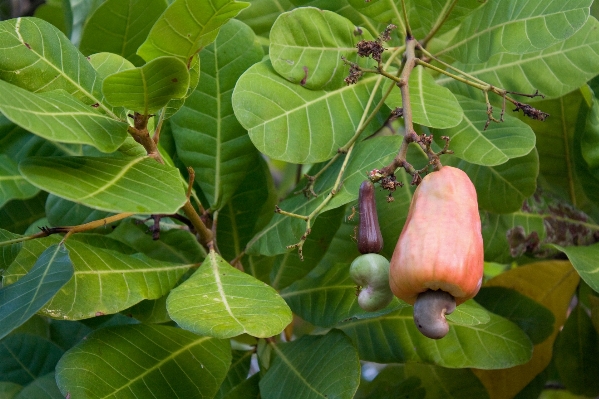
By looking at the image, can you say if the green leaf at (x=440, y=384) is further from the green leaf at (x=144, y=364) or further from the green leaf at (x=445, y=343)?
the green leaf at (x=144, y=364)

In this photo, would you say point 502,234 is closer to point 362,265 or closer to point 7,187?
point 362,265

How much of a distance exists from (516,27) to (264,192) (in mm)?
629

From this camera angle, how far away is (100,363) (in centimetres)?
109

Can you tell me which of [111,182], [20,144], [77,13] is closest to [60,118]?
[111,182]

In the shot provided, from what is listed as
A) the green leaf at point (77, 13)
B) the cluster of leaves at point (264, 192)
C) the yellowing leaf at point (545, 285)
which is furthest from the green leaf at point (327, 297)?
the green leaf at point (77, 13)

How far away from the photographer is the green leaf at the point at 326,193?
110 centimetres

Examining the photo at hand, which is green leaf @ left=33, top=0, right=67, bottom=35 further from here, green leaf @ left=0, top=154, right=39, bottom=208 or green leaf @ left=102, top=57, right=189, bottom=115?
green leaf @ left=102, top=57, right=189, bottom=115

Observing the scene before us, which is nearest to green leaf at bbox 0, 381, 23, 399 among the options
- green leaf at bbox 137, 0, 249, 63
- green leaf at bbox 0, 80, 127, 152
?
green leaf at bbox 0, 80, 127, 152

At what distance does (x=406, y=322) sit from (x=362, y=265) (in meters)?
0.41

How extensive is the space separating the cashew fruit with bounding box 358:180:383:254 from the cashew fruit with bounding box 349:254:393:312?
22mm

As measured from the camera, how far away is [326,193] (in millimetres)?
1159

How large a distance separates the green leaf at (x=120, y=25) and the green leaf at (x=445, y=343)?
2.54 ft

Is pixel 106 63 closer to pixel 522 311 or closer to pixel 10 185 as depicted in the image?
pixel 10 185

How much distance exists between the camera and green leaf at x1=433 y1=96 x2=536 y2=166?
1170mm
